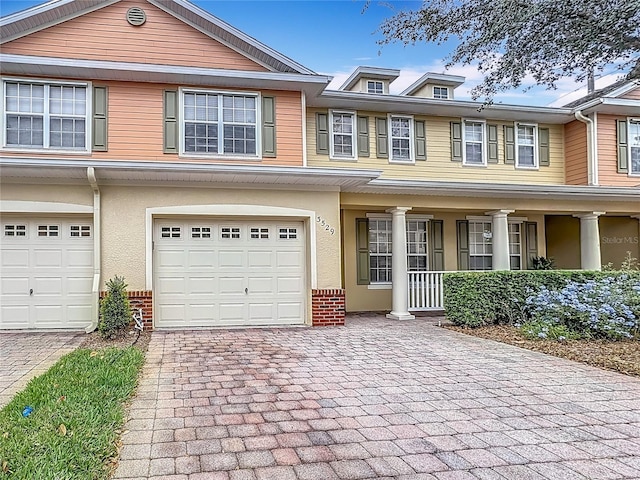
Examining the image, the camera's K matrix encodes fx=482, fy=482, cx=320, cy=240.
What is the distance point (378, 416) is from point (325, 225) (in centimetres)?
611

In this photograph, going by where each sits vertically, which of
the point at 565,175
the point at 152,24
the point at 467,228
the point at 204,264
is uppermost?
the point at 152,24

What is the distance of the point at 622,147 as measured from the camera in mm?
13758

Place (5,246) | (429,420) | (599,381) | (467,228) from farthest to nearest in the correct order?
1. (467,228)
2. (5,246)
3. (599,381)
4. (429,420)

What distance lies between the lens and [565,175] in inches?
556

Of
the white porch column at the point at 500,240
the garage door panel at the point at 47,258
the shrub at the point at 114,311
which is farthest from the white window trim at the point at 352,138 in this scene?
the garage door panel at the point at 47,258

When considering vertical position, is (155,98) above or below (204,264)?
above

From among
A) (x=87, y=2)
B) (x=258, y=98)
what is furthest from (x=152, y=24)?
(x=258, y=98)

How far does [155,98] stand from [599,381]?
31.4ft

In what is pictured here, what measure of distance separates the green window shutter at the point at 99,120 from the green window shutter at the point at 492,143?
32.5 feet

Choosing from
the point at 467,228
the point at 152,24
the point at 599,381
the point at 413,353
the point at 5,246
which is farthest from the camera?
the point at 467,228

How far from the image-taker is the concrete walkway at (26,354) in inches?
221

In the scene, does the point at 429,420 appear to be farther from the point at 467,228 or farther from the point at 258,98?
the point at 467,228

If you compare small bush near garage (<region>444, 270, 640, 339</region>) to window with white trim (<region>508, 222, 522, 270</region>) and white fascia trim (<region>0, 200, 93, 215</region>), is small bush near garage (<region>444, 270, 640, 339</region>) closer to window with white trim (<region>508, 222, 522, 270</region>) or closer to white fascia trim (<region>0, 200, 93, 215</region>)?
window with white trim (<region>508, 222, 522, 270</region>)

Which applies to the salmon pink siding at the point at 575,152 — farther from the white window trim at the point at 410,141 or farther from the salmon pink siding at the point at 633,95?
the white window trim at the point at 410,141
